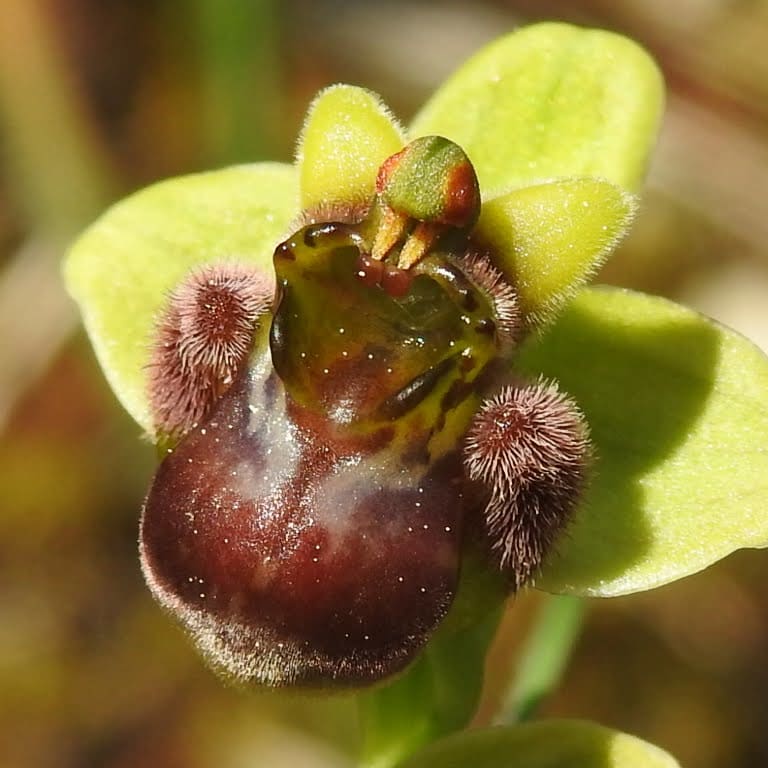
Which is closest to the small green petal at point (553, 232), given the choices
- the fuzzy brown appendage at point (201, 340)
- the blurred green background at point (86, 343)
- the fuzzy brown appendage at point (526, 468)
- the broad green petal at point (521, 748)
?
the fuzzy brown appendage at point (526, 468)

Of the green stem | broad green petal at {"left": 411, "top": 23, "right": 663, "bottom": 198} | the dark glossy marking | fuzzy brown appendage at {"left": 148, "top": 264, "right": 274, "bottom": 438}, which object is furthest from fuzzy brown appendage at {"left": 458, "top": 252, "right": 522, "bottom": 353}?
the green stem

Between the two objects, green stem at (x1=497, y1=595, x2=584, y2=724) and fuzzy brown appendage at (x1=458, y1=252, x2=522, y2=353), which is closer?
fuzzy brown appendage at (x1=458, y1=252, x2=522, y2=353)

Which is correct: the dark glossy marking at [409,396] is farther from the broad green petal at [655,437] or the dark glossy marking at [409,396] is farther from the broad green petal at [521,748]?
the broad green petal at [521,748]

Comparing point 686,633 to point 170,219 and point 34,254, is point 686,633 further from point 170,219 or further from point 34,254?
point 170,219

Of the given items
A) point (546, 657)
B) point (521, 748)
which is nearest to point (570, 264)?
point (521, 748)

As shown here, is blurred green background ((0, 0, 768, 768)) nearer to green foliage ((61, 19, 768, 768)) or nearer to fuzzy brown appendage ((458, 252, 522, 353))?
green foliage ((61, 19, 768, 768))

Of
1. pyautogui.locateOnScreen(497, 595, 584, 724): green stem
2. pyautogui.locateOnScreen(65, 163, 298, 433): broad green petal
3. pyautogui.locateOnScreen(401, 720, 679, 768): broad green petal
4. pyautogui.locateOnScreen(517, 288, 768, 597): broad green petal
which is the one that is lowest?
pyautogui.locateOnScreen(497, 595, 584, 724): green stem

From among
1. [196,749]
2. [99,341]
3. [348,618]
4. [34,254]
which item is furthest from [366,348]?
[34,254]
